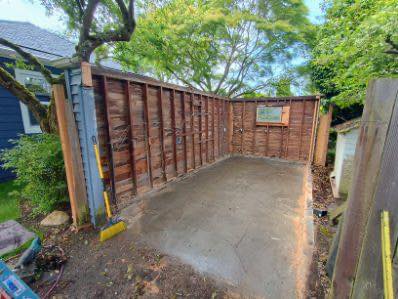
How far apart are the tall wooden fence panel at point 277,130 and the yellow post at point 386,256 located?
6.41 meters

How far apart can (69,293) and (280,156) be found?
280 inches

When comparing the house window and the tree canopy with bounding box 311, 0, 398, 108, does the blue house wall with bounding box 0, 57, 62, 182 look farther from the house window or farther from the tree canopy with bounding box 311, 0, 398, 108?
the tree canopy with bounding box 311, 0, 398, 108

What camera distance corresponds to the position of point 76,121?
273 cm

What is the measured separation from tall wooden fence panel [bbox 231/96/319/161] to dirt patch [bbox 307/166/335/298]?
7.54 feet

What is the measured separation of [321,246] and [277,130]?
537 centimetres

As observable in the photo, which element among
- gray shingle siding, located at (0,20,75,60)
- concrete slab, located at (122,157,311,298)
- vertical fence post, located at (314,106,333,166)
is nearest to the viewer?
concrete slab, located at (122,157,311,298)

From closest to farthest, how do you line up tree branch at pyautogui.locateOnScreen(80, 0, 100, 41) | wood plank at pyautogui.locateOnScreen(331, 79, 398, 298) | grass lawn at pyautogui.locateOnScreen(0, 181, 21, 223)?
wood plank at pyautogui.locateOnScreen(331, 79, 398, 298), tree branch at pyautogui.locateOnScreen(80, 0, 100, 41), grass lawn at pyautogui.locateOnScreen(0, 181, 21, 223)

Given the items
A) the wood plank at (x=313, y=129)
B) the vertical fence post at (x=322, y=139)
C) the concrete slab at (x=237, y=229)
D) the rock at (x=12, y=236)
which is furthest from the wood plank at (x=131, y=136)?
the vertical fence post at (x=322, y=139)

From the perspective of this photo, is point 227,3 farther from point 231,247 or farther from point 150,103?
point 231,247

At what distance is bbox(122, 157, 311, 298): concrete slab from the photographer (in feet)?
6.76

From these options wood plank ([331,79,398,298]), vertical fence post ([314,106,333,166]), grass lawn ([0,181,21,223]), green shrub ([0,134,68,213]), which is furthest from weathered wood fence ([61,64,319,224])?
wood plank ([331,79,398,298])

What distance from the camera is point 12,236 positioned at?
2.77 m

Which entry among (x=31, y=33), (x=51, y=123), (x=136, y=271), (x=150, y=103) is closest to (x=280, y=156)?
(x=150, y=103)

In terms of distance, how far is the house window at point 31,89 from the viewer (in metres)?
5.31
